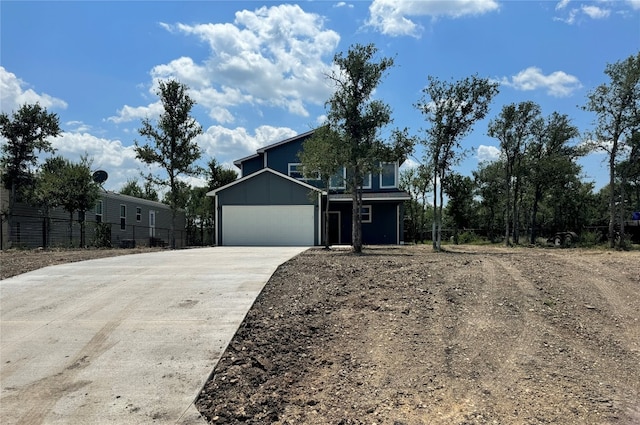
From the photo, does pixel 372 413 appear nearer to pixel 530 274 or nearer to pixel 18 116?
pixel 530 274

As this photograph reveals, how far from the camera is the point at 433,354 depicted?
532cm

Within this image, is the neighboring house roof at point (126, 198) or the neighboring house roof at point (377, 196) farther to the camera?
the neighboring house roof at point (126, 198)

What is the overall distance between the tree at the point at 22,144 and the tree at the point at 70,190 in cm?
95

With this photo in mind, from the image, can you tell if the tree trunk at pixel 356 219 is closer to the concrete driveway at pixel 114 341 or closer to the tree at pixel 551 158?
the concrete driveway at pixel 114 341

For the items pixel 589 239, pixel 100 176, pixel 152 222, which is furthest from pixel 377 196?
pixel 152 222

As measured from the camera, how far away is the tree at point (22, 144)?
21.7 m

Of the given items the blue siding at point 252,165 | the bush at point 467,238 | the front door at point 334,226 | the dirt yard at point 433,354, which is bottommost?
the dirt yard at point 433,354

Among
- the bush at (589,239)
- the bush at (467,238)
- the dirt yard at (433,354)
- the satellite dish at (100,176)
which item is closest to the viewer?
the dirt yard at (433,354)

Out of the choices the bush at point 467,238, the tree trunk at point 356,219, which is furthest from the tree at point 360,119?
the bush at point 467,238

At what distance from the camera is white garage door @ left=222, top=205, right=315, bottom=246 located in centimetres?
2205

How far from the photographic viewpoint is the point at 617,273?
9602 millimetres

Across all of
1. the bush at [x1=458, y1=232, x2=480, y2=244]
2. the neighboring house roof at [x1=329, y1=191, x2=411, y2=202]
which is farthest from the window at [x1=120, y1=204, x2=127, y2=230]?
the bush at [x1=458, y1=232, x2=480, y2=244]

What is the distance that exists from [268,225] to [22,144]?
12.7 m

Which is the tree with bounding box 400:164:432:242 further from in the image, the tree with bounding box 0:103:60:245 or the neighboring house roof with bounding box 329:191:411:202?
the tree with bounding box 0:103:60:245
